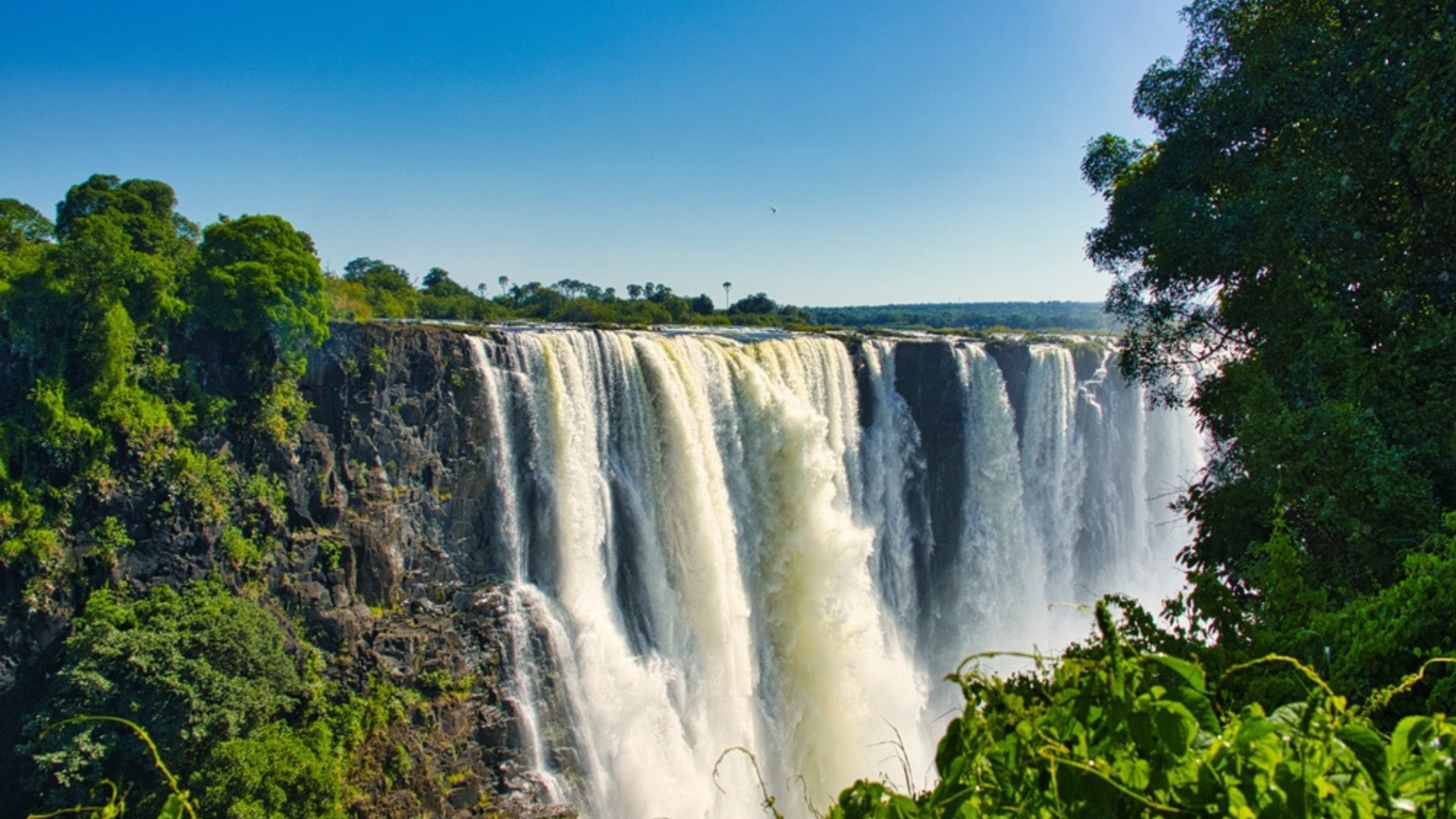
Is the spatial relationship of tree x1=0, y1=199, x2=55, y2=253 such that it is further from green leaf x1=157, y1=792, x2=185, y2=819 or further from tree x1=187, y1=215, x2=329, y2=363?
green leaf x1=157, y1=792, x2=185, y2=819

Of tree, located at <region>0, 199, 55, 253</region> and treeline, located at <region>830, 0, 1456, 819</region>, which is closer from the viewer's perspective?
treeline, located at <region>830, 0, 1456, 819</region>

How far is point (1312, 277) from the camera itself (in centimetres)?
657

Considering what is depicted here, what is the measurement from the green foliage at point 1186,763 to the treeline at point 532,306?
70.1ft

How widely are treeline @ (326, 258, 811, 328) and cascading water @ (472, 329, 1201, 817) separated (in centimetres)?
894

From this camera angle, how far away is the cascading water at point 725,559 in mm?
15258

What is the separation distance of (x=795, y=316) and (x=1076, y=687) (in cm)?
5990

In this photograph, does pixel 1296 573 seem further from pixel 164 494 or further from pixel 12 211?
pixel 12 211

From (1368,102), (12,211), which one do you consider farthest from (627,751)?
(12,211)

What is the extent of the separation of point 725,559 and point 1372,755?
Answer: 15285mm

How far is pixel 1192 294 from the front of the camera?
938 centimetres

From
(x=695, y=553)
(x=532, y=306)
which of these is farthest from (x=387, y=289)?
(x=695, y=553)

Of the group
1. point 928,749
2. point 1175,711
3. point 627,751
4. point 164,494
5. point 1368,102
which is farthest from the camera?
point 928,749

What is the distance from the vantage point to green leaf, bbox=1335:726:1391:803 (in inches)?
61.1

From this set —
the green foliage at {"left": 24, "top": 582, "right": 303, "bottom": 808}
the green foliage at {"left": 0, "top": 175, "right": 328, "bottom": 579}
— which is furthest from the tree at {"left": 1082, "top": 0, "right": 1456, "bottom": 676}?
the green foliage at {"left": 0, "top": 175, "right": 328, "bottom": 579}
